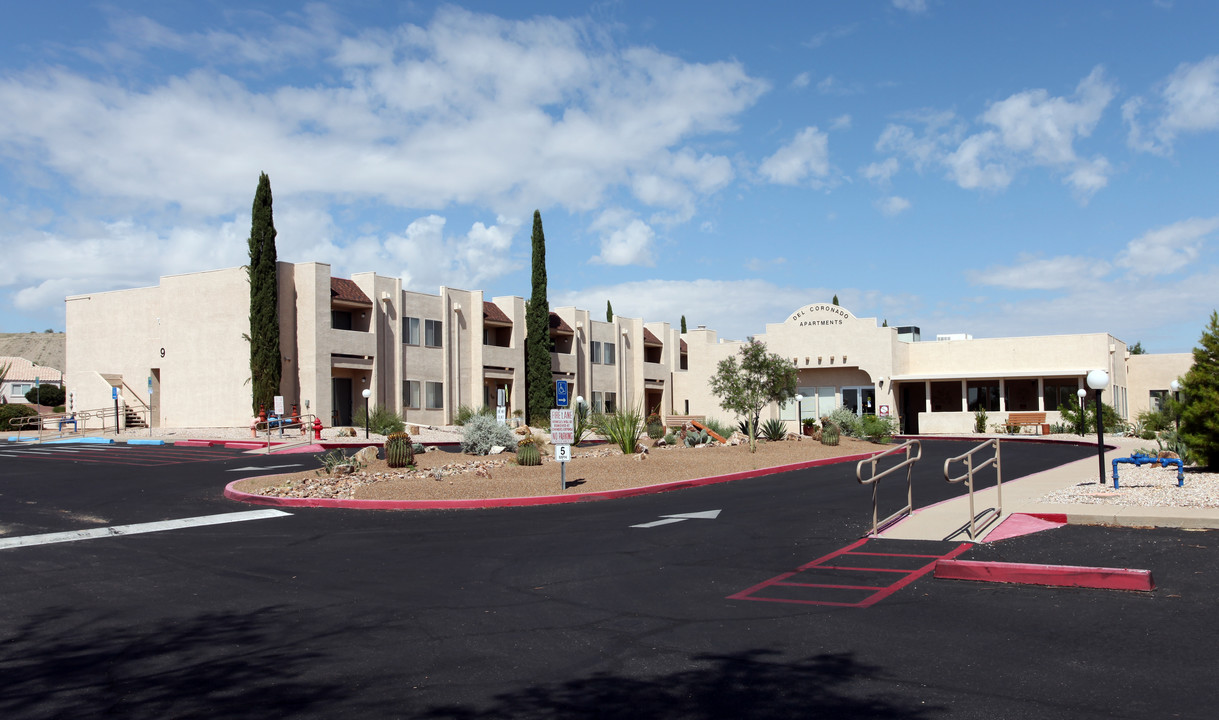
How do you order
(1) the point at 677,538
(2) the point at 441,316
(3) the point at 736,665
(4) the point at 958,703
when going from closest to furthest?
(4) the point at 958,703
(3) the point at 736,665
(1) the point at 677,538
(2) the point at 441,316

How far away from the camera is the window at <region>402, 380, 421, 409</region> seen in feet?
147

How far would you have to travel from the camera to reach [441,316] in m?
46.7

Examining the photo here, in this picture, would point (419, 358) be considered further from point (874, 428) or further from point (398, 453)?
point (398, 453)

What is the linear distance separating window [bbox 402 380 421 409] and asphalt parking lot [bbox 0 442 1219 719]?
32015 millimetres

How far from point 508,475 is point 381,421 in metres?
21.8

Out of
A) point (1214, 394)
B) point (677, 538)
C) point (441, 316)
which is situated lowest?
point (677, 538)

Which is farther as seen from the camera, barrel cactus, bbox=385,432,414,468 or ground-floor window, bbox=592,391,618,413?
ground-floor window, bbox=592,391,618,413

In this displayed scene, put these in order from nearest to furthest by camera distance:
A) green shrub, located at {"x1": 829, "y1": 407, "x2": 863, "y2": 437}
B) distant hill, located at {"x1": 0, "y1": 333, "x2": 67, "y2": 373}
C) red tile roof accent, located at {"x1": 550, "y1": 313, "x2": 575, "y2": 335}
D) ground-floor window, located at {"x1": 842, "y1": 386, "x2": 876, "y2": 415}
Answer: green shrub, located at {"x1": 829, "y1": 407, "x2": 863, "y2": 437} < ground-floor window, located at {"x1": 842, "y1": 386, "x2": 876, "y2": 415} < red tile roof accent, located at {"x1": 550, "y1": 313, "x2": 575, "y2": 335} < distant hill, located at {"x1": 0, "y1": 333, "x2": 67, "y2": 373}

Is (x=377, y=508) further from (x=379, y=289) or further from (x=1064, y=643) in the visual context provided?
(x=379, y=289)

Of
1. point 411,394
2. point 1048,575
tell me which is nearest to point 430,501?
point 1048,575

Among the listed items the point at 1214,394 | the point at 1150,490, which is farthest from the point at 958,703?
the point at 1214,394

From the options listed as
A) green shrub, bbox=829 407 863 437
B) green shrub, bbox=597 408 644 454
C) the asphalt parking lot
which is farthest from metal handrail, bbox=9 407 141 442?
the asphalt parking lot

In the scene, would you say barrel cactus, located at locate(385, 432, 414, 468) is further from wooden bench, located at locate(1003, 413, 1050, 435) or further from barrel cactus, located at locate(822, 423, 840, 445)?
wooden bench, located at locate(1003, 413, 1050, 435)

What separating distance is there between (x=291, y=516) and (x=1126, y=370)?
4840cm
